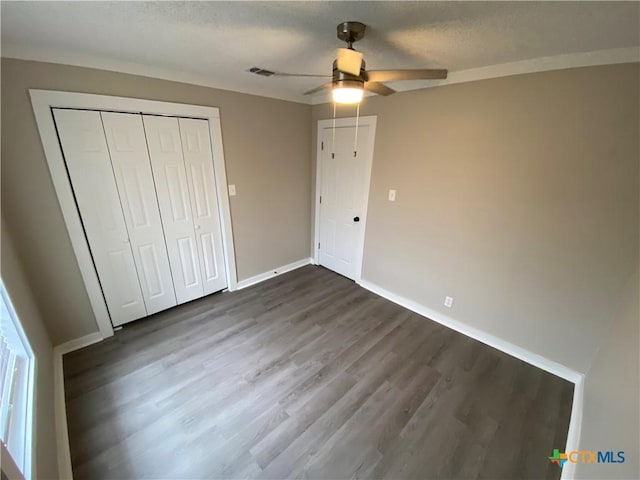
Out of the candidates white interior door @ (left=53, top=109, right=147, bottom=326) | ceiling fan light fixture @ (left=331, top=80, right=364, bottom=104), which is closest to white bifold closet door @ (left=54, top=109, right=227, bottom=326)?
white interior door @ (left=53, top=109, right=147, bottom=326)

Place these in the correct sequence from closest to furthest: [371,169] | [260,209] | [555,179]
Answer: [555,179], [371,169], [260,209]

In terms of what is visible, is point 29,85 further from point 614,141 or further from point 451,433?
point 614,141

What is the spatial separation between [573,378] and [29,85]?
15.1 ft

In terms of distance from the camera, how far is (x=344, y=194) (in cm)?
333

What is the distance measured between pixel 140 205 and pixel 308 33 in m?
2.04

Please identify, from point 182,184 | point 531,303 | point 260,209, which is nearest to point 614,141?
point 531,303

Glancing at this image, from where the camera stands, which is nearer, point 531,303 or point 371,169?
point 531,303

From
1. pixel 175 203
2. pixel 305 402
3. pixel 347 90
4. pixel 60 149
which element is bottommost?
pixel 305 402

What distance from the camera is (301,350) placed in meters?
2.30

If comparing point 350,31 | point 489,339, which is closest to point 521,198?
point 489,339

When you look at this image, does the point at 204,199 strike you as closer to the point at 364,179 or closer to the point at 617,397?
the point at 364,179

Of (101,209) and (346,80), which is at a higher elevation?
(346,80)

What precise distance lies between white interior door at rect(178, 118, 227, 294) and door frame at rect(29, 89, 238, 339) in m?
0.07

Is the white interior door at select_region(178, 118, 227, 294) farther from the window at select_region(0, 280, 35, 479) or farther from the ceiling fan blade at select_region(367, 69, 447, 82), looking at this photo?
the ceiling fan blade at select_region(367, 69, 447, 82)
